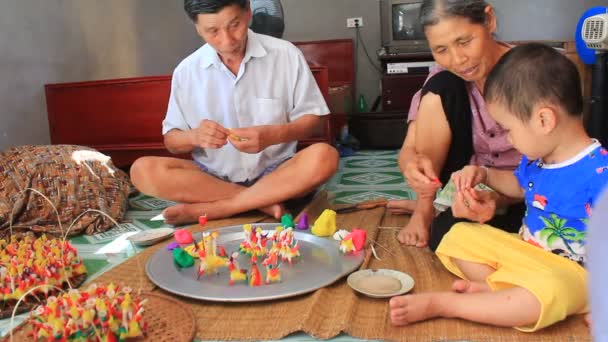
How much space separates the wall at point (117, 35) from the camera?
2.68 metres

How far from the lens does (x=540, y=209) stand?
1.18 metres

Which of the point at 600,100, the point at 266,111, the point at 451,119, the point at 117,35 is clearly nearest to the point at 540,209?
the point at 451,119

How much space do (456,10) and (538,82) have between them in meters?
0.34

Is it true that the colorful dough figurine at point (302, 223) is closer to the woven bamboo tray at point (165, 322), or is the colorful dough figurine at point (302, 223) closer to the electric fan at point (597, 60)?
the woven bamboo tray at point (165, 322)

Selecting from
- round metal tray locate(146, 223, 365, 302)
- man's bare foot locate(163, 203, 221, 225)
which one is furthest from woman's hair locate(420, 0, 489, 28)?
man's bare foot locate(163, 203, 221, 225)

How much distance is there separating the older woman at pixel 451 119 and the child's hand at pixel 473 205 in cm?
2

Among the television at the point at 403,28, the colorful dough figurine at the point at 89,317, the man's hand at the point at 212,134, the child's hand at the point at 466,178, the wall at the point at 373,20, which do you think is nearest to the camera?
the colorful dough figurine at the point at 89,317

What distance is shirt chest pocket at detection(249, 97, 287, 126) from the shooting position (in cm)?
199

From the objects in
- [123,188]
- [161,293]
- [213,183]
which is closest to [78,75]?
[123,188]

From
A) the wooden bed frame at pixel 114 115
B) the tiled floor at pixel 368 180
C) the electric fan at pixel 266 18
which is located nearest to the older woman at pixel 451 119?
the tiled floor at pixel 368 180

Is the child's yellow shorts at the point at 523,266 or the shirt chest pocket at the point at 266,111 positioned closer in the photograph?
the child's yellow shorts at the point at 523,266

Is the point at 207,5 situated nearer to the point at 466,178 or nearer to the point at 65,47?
the point at 466,178

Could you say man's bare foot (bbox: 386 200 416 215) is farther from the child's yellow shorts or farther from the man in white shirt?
the child's yellow shorts

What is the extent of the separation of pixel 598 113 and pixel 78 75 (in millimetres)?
2989
